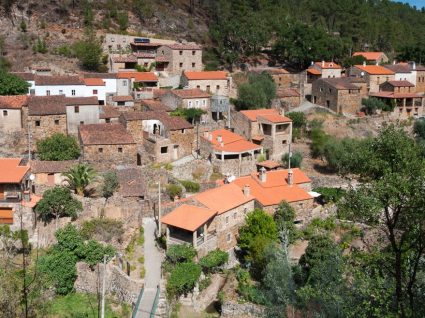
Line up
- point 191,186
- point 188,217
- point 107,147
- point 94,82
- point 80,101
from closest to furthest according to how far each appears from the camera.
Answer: point 188,217 → point 191,186 → point 107,147 → point 80,101 → point 94,82

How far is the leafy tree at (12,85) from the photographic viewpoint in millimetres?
42062

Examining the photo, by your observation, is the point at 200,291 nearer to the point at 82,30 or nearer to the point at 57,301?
the point at 57,301

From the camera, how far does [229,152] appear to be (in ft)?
126

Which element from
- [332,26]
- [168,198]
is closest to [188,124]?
[168,198]

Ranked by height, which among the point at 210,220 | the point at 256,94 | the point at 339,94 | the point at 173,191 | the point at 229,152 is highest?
the point at 256,94

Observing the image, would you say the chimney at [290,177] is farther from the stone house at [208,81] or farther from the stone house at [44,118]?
the stone house at [208,81]

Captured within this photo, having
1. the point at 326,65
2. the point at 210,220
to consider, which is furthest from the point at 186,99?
the point at 326,65

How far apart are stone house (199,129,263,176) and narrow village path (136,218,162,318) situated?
9250mm

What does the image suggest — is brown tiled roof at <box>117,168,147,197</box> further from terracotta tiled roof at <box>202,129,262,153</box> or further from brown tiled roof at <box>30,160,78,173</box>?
terracotta tiled roof at <box>202,129,262,153</box>

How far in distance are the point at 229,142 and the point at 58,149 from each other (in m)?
12.8

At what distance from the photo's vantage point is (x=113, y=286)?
83.6 feet

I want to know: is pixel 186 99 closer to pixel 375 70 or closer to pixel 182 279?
pixel 182 279

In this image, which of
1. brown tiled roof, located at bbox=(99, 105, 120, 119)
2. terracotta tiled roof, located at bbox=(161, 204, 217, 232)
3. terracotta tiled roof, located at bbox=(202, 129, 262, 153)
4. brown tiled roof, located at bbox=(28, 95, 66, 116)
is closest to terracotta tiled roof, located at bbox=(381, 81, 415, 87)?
terracotta tiled roof, located at bbox=(202, 129, 262, 153)

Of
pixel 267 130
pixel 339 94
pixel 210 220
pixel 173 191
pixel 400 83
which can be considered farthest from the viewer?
pixel 400 83
